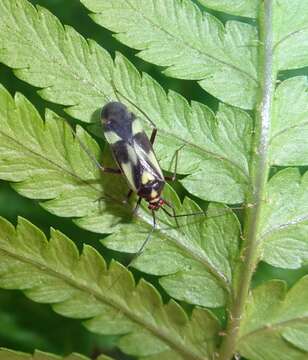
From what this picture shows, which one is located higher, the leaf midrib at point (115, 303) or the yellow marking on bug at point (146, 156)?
the yellow marking on bug at point (146, 156)

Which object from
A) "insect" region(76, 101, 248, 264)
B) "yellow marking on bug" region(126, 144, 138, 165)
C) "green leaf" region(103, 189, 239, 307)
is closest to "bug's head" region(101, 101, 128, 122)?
"insect" region(76, 101, 248, 264)

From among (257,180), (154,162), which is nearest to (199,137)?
(257,180)

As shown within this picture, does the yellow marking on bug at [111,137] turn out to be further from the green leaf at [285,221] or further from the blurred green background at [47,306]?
the green leaf at [285,221]

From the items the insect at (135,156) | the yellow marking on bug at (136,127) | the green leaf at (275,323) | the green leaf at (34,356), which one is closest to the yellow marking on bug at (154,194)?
the insect at (135,156)

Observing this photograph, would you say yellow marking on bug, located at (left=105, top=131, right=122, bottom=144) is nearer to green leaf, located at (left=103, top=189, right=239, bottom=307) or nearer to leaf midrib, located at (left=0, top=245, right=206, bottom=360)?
green leaf, located at (left=103, top=189, right=239, bottom=307)

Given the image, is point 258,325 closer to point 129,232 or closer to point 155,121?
point 129,232

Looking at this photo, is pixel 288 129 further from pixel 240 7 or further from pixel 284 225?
pixel 240 7
